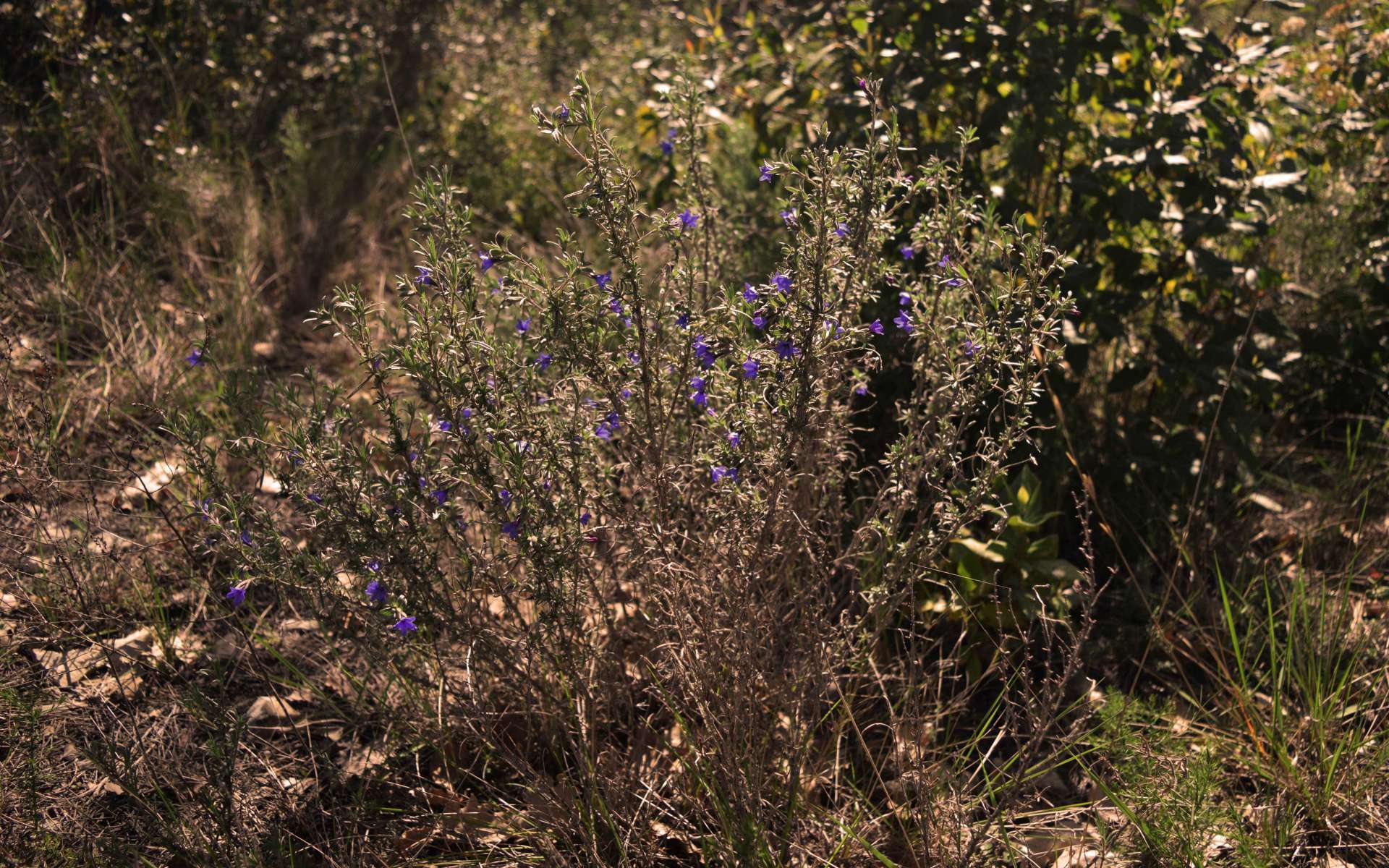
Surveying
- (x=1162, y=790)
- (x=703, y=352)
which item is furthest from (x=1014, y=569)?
→ (x=703, y=352)

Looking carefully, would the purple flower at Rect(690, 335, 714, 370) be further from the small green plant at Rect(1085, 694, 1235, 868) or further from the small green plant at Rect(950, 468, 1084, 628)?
the small green plant at Rect(1085, 694, 1235, 868)

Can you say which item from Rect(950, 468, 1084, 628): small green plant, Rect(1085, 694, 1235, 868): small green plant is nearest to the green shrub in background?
Rect(950, 468, 1084, 628): small green plant

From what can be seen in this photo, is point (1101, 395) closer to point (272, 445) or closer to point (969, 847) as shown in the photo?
point (969, 847)

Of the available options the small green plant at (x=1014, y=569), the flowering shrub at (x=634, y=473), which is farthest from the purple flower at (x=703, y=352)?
the small green plant at (x=1014, y=569)

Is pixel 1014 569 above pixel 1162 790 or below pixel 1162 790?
above

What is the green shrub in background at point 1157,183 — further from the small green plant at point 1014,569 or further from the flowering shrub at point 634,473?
the flowering shrub at point 634,473

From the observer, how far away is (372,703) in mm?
2555

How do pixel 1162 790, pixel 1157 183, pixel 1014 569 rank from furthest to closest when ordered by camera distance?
pixel 1157 183 → pixel 1014 569 → pixel 1162 790

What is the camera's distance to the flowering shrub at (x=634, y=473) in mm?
1979

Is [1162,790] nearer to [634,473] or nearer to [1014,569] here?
[1014,569]

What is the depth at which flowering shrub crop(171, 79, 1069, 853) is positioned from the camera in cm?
198

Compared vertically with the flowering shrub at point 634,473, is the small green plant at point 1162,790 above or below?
below

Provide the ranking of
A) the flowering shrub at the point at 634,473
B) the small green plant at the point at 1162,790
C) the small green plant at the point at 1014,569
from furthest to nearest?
1. the small green plant at the point at 1014,569
2. the small green plant at the point at 1162,790
3. the flowering shrub at the point at 634,473

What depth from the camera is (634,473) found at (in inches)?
91.7
